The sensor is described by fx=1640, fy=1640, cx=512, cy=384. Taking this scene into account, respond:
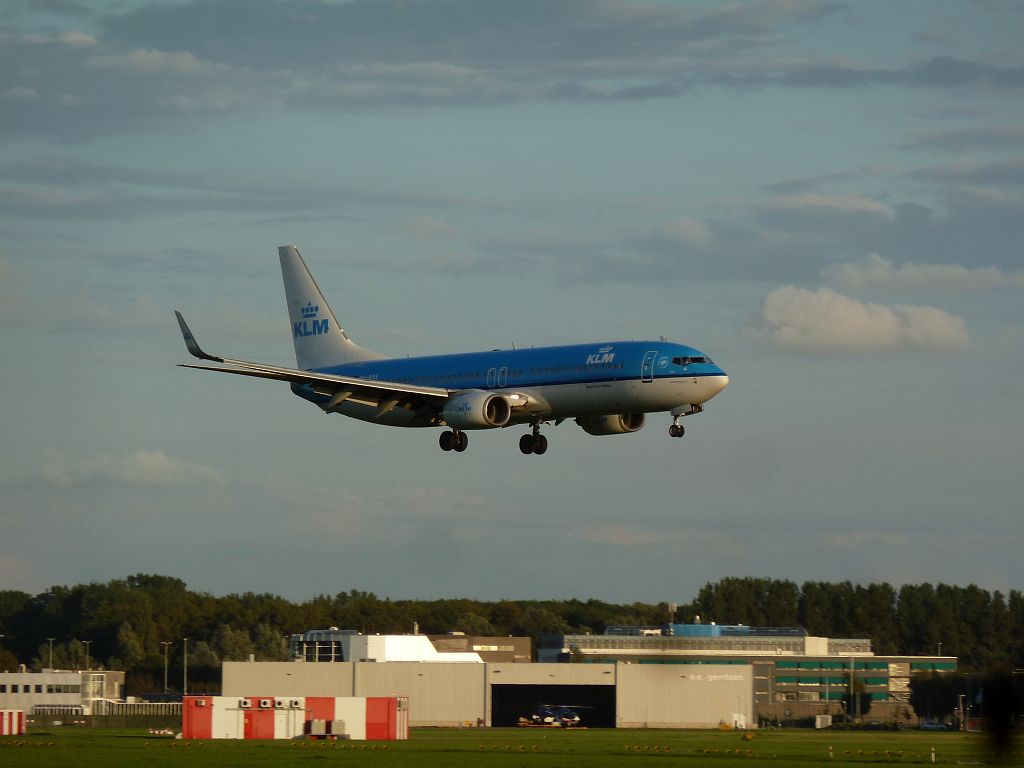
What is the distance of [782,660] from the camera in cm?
13438

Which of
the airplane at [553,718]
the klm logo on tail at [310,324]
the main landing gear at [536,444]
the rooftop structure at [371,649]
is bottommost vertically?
the airplane at [553,718]

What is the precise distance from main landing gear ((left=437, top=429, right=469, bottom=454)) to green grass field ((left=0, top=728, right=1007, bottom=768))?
566 inches

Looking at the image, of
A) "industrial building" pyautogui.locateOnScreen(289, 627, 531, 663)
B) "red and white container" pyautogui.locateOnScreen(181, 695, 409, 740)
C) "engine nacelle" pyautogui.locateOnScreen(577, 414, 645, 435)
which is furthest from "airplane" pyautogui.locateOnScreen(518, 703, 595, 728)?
"engine nacelle" pyautogui.locateOnScreen(577, 414, 645, 435)

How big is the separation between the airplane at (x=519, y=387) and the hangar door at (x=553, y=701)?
39.7m

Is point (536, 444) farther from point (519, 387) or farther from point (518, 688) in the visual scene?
point (518, 688)

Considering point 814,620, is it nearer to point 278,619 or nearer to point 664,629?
point 664,629

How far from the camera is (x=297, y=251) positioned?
98.9 metres

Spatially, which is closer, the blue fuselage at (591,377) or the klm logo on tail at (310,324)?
the blue fuselage at (591,377)

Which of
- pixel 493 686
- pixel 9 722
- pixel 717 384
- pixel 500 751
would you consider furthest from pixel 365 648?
pixel 717 384

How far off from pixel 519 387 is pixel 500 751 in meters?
17.2

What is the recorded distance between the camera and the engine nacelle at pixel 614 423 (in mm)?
78250

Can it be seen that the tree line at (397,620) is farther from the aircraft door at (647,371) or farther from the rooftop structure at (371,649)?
the aircraft door at (647,371)

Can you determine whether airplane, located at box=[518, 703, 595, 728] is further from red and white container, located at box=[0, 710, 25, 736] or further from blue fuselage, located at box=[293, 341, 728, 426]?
blue fuselage, located at box=[293, 341, 728, 426]

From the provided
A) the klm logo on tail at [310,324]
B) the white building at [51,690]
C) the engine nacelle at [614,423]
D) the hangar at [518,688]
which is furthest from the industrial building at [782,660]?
the engine nacelle at [614,423]
